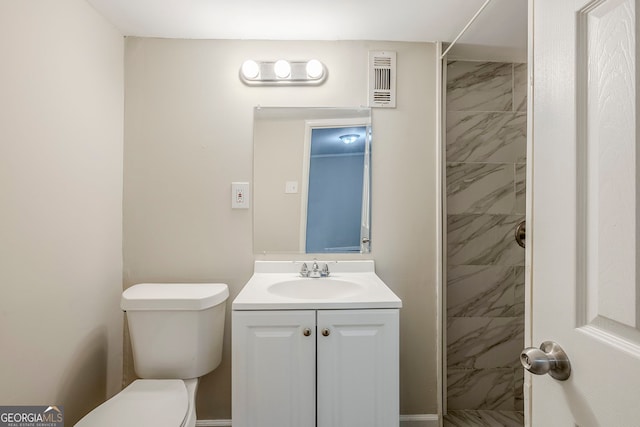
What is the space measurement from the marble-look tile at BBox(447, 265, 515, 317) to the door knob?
56.1 inches

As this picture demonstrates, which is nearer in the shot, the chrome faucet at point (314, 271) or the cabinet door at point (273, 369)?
the cabinet door at point (273, 369)

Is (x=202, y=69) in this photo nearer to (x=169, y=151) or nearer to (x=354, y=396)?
(x=169, y=151)

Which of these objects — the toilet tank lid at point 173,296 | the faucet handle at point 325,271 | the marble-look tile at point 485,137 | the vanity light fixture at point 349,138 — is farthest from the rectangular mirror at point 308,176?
the marble-look tile at point 485,137

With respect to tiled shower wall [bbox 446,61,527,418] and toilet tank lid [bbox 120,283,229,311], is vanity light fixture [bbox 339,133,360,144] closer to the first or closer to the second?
tiled shower wall [bbox 446,61,527,418]

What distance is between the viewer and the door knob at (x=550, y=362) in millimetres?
580

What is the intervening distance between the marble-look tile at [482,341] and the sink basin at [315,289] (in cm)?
69

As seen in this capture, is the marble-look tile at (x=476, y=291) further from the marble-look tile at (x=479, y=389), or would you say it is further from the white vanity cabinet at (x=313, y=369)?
the white vanity cabinet at (x=313, y=369)

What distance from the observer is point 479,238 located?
1979mm

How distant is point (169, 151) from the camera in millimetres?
1804

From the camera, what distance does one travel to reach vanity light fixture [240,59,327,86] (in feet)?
5.80

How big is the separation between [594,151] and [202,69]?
1.77 metres

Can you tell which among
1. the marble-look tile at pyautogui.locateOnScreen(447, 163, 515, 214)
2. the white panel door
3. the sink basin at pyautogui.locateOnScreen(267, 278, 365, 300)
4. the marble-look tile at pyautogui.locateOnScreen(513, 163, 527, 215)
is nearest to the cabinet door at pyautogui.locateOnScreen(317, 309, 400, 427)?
the sink basin at pyautogui.locateOnScreen(267, 278, 365, 300)

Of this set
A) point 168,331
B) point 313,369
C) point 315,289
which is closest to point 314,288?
point 315,289

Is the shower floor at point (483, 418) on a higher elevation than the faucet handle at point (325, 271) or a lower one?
lower
